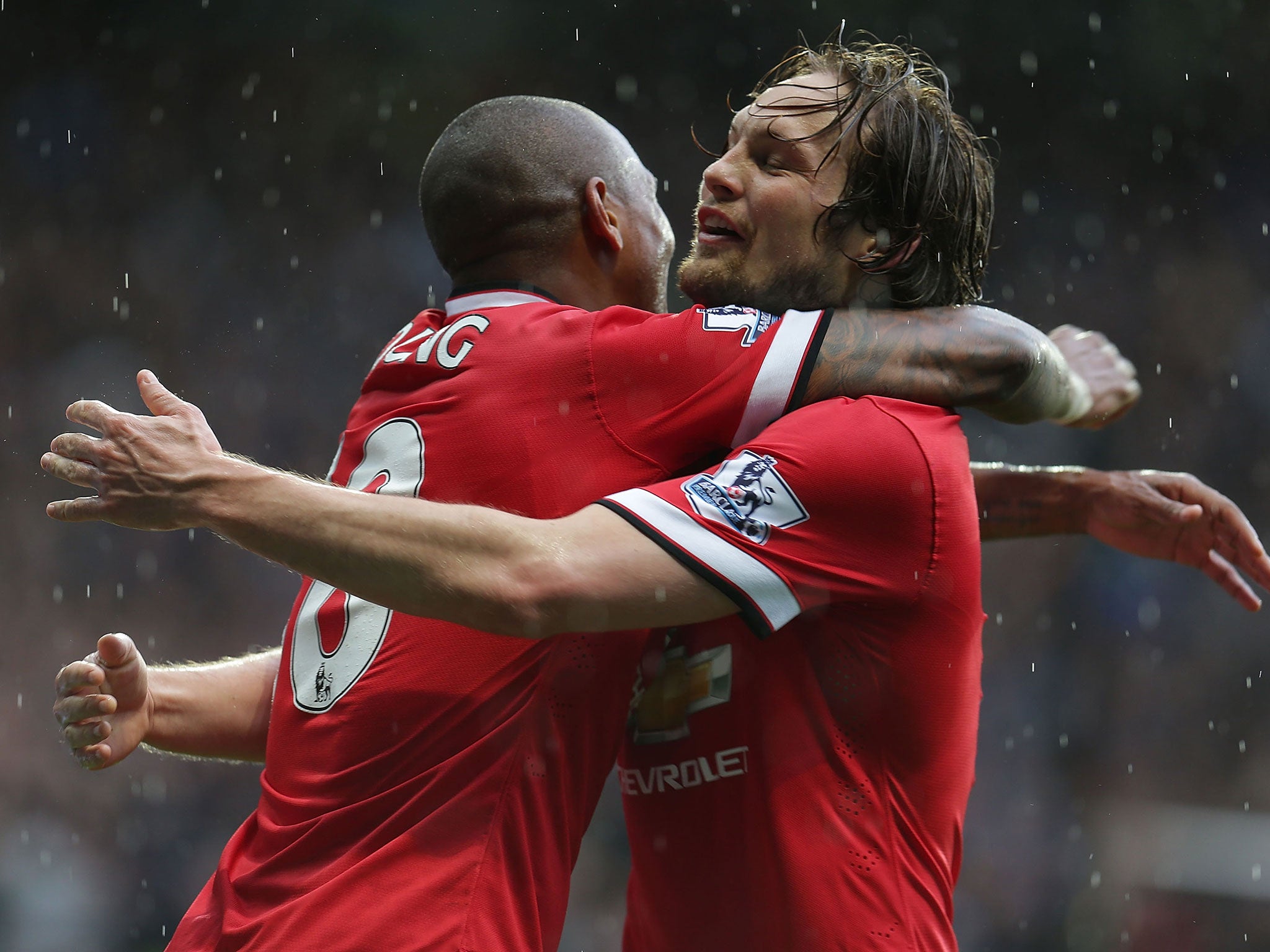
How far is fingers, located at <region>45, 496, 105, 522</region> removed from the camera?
1.77 metres

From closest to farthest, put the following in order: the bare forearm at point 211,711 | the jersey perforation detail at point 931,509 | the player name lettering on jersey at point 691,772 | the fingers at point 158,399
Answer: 1. the fingers at point 158,399
2. the jersey perforation detail at point 931,509
3. the player name lettering on jersey at point 691,772
4. the bare forearm at point 211,711

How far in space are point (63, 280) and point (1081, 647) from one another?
298 inches

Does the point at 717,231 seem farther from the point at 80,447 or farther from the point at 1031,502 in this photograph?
the point at 80,447

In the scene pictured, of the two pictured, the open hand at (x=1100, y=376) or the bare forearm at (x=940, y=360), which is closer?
the bare forearm at (x=940, y=360)

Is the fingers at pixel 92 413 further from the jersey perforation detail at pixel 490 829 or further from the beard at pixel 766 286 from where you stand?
the beard at pixel 766 286

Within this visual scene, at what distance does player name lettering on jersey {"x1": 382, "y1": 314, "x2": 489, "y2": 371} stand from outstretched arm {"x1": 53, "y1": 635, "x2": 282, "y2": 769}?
795 millimetres

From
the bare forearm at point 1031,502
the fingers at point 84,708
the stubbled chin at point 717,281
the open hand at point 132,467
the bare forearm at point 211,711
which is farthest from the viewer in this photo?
the bare forearm at point 1031,502

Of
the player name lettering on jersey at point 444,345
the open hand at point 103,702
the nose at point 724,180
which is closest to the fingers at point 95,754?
the open hand at point 103,702

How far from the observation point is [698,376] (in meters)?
2.08

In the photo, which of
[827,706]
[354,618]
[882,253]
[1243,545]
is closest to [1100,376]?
[1243,545]

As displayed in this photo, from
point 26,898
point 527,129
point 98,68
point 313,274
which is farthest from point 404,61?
point 527,129

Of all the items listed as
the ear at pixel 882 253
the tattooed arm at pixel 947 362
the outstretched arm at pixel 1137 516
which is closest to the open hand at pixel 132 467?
the tattooed arm at pixel 947 362

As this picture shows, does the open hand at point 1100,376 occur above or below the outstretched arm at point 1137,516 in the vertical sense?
above

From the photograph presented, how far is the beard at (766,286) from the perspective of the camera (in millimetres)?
2436
